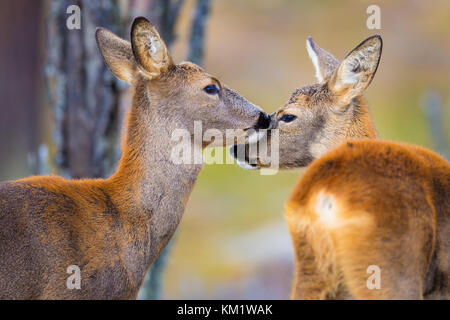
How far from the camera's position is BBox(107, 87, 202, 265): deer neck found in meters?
5.04

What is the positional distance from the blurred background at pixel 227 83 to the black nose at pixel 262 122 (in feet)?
7.21

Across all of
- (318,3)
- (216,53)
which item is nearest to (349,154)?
(216,53)

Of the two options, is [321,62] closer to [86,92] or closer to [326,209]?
[86,92]

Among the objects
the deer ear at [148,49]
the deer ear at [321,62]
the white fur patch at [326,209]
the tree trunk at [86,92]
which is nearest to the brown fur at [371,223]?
the white fur patch at [326,209]

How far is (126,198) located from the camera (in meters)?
5.07

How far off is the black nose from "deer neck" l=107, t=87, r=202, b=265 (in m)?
0.65

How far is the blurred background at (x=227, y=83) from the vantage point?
7.96 meters

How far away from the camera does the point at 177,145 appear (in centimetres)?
531

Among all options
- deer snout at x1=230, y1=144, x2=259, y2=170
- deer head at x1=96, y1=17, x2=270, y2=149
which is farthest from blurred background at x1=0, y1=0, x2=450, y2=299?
deer head at x1=96, y1=17, x2=270, y2=149

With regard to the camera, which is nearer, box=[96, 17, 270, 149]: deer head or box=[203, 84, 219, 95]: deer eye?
box=[96, 17, 270, 149]: deer head

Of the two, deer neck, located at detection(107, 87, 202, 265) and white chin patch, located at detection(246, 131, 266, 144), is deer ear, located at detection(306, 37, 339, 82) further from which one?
deer neck, located at detection(107, 87, 202, 265)

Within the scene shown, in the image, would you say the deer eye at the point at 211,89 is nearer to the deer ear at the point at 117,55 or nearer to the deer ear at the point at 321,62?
the deer ear at the point at 117,55

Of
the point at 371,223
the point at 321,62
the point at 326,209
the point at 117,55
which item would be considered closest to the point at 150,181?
the point at 117,55

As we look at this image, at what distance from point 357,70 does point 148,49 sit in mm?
1689
